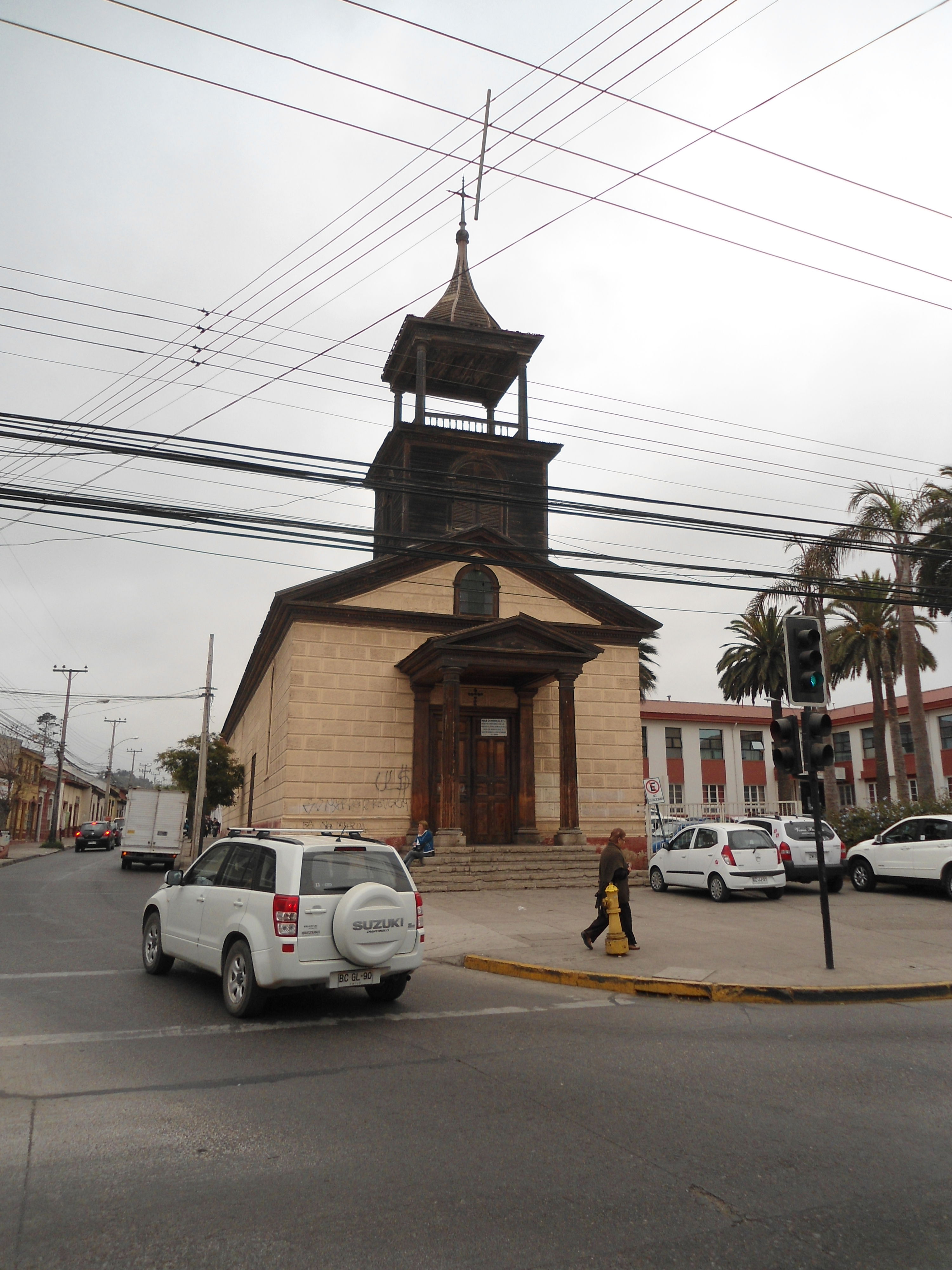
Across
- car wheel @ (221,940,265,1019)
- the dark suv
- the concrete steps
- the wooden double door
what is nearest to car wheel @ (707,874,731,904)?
the concrete steps

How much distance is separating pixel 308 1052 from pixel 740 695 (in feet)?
142

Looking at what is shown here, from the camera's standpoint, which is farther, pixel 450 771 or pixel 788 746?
pixel 450 771

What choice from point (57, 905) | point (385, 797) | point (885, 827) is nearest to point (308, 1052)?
point (57, 905)

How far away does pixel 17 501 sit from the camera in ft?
38.1

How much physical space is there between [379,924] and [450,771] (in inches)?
504

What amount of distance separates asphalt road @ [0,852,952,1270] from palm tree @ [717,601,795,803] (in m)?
37.7

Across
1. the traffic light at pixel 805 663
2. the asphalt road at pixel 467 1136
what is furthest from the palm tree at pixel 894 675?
the asphalt road at pixel 467 1136

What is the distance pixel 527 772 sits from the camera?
2319cm

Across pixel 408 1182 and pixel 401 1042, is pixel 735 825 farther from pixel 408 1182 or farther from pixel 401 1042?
pixel 408 1182

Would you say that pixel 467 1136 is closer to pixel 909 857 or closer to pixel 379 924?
pixel 379 924

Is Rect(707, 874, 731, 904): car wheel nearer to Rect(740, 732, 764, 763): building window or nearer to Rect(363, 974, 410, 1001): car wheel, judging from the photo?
Rect(363, 974, 410, 1001): car wheel

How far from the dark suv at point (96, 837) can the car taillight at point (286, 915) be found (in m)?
51.6

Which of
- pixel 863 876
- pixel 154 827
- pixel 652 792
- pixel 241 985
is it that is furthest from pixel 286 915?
pixel 154 827

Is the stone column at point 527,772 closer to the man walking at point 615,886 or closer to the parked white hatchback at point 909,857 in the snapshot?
the parked white hatchback at point 909,857
